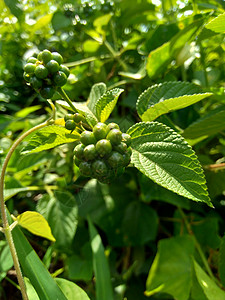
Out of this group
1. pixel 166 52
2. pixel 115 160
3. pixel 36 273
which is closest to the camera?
pixel 115 160

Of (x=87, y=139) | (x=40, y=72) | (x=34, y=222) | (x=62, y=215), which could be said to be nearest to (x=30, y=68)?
(x=40, y=72)

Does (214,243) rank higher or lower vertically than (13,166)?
lower

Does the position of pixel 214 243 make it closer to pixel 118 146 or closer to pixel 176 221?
pixel 176 221

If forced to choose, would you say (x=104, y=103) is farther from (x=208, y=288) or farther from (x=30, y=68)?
(x=208, y=288)

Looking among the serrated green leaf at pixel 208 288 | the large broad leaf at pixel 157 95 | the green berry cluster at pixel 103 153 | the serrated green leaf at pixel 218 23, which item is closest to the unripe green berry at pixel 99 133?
the green berry cluster at pixel 103 153

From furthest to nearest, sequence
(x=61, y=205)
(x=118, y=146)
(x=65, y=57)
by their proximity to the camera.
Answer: (x=65, y=57) < (x=61, y=205) < (x=118, y=146)

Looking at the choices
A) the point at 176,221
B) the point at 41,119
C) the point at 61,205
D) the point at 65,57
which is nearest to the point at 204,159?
the point at 176,221

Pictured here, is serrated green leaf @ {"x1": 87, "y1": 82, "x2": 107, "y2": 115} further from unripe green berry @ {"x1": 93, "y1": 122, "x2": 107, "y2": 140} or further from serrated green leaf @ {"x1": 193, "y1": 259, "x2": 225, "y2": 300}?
serrated green leaf @ {"x1": 193, "y1": 259, "x2": 225, "y2": 300}
